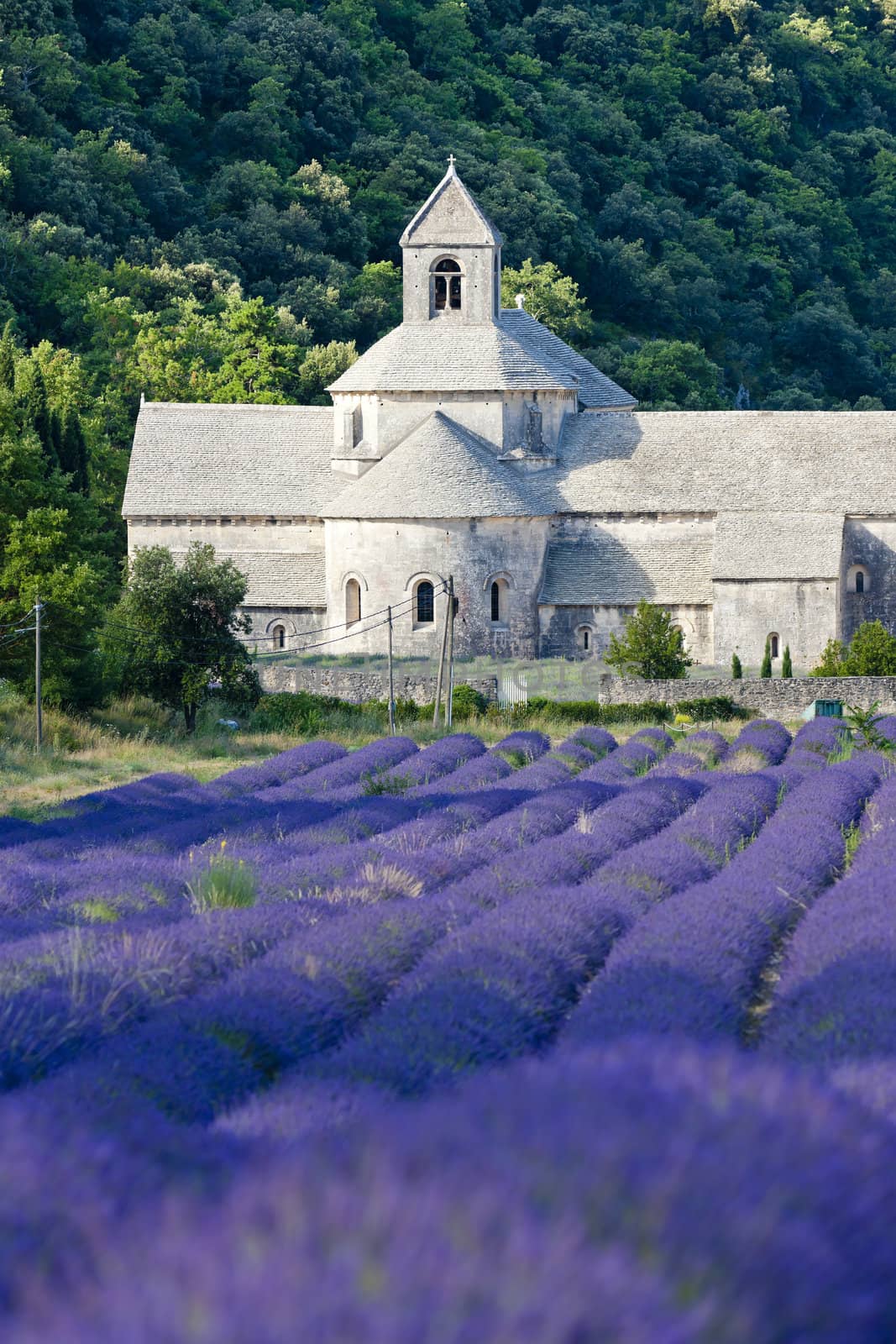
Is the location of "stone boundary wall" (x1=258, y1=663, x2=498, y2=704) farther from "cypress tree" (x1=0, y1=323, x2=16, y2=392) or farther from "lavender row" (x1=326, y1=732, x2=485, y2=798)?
"lavender row" (x1=326, y1=732, x2=485, y2=798)

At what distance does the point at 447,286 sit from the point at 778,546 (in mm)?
13377

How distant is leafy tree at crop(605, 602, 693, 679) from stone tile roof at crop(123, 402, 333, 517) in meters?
11.8

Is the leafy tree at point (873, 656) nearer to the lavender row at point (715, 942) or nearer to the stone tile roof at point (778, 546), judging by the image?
the stone tile roof at point (778, 546)

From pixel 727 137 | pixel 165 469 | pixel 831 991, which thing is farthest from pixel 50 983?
pixel 727 137

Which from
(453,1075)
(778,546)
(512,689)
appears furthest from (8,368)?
(453,1075)

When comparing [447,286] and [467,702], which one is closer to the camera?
[467,702]

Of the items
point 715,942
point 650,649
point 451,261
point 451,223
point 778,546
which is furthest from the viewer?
point 451,261

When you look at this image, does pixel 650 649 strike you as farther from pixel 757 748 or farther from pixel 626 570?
pixel 757 748

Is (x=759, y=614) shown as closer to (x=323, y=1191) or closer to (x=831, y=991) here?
(x=831, y=991)

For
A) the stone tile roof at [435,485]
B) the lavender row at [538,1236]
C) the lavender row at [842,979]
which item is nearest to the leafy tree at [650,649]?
the stone tile roof at [435,485]

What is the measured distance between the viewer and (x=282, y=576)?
5188 cm

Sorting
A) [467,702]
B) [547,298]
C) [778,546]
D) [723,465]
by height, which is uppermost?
[547,298]

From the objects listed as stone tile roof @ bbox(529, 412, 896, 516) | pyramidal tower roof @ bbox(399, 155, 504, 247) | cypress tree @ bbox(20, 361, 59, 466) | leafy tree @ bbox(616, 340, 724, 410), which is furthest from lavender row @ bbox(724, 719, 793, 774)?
leafy tree @ bbox(616, 340, 724, 410)

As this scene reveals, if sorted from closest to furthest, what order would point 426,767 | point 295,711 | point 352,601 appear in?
point 426,767
point 295,711
point 352,601
